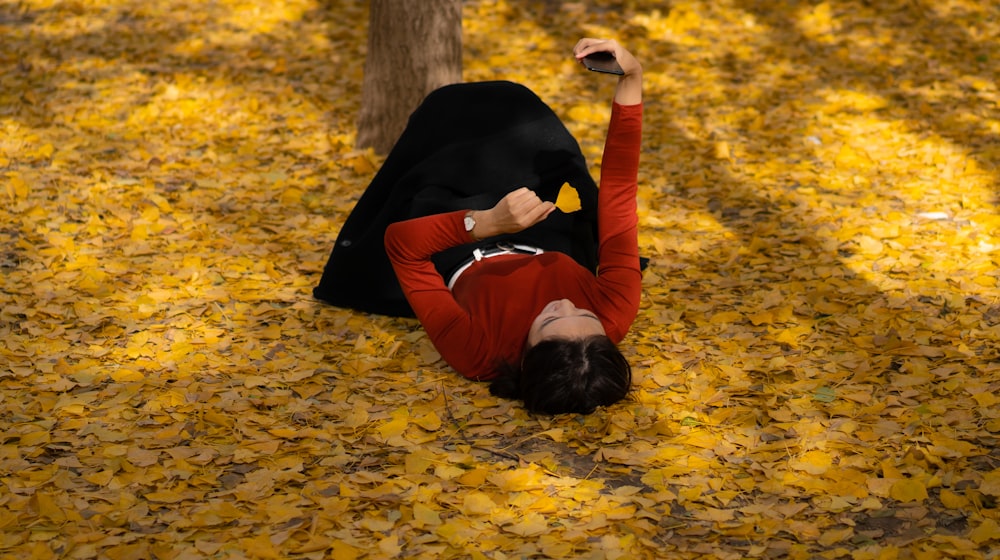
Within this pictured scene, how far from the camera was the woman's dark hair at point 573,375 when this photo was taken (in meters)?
3.70

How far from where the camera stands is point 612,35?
8.43 meters

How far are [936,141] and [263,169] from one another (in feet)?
13.6

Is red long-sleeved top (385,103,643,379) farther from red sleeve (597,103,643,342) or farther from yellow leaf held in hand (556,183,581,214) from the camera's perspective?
yellow leaf held in hand (556,183,581,214)

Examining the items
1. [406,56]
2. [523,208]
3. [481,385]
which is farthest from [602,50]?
[406,56]

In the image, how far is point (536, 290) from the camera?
396cm

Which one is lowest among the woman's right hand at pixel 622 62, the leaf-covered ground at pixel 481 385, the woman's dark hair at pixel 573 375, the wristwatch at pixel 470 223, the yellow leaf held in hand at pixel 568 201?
the leaf-covered ground at pixel 481 385

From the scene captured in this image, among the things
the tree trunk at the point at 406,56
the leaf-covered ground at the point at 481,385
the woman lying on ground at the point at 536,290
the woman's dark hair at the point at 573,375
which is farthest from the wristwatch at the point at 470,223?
the tree trunk at the point at 406,56

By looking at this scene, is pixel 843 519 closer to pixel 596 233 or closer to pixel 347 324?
pixel 596 233

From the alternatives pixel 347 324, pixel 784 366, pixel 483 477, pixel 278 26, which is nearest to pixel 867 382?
pixel 784 366

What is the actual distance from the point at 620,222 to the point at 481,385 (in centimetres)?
86

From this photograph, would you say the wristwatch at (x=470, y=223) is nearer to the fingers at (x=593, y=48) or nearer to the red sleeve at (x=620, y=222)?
the red sleeve at (x=620, y=222)

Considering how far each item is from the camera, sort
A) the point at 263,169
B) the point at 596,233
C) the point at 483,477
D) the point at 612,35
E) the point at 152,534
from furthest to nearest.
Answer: the point at 612,35 < the point at 263,169 < the point at 596,233 < the point at 483,477 < the point at 152,534

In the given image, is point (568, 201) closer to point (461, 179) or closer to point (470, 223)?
point (470, 223)

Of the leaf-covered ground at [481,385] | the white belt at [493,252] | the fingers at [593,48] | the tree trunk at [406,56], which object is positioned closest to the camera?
the leaf-covered ground at [481,385]
